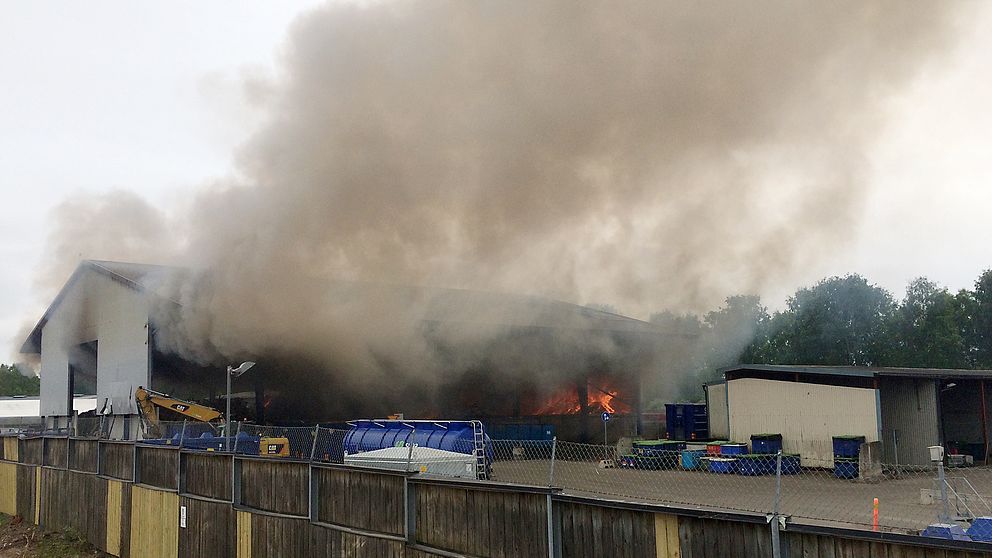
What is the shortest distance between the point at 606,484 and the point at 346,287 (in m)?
16.3

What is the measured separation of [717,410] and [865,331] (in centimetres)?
3475

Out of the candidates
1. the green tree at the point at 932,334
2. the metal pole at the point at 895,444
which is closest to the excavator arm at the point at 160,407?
the metal pole at the point at 895,444

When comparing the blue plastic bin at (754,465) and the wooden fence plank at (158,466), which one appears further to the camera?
the blue plastic bin at (754,465)

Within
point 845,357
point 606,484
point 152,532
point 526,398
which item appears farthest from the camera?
point 845,357

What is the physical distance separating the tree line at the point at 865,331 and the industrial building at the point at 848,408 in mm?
28538

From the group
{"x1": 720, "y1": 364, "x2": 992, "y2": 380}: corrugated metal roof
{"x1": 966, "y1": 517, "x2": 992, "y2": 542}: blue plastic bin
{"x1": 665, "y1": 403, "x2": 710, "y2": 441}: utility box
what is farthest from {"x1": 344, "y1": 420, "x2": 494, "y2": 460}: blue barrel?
{"x1": 665, "y1": 403, "x2": 710, "y2": 441}: utility box

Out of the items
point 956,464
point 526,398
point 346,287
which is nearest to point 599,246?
point 346,287

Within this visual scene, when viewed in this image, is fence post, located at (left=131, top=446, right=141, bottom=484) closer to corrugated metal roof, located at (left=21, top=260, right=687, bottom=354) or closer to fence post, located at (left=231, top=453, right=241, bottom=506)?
fence post, located at (left=231, top=453, right=241, bottom=506)

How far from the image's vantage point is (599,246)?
31.7 metres

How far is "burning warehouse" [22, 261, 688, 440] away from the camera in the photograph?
113 ft

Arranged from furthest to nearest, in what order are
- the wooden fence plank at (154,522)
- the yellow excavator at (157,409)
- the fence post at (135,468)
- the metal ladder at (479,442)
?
the yellow excavator at (157,409) < the metal ladder at (479,442) < the fence post at (135,468) < the wooden fence plank at (154,522)

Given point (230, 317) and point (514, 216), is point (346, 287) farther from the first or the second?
point (514, 216)

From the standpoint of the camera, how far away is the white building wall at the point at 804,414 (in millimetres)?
27453

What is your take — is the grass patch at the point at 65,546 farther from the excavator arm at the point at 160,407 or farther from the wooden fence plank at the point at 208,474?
the excavator arm at the point at 160,407
